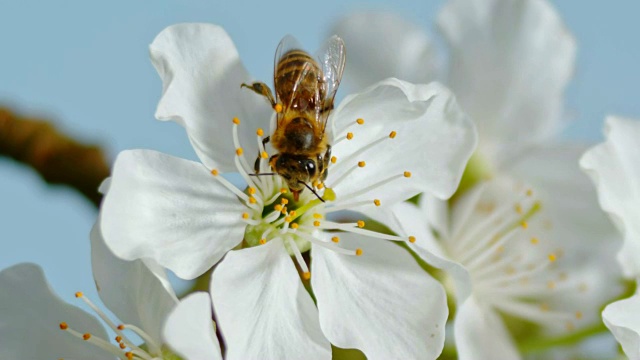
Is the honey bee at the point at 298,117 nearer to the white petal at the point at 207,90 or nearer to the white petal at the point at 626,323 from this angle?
the white petal at the point at 207,90

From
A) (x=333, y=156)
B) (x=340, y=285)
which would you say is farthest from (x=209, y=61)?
(x=340, y=285)

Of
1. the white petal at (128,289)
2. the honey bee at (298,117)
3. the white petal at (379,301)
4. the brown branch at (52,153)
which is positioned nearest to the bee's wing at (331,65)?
the honey bee at (298,117)

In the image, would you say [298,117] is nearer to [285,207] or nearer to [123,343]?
[285,207]

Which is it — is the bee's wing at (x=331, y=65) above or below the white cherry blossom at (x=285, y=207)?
above

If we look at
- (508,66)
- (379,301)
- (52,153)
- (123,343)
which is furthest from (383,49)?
(123,343)

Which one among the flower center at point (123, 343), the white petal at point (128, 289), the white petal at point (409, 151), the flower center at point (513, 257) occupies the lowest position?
the flower center at point (513, 257)

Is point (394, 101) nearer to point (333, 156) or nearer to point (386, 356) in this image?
point (333, 156)
